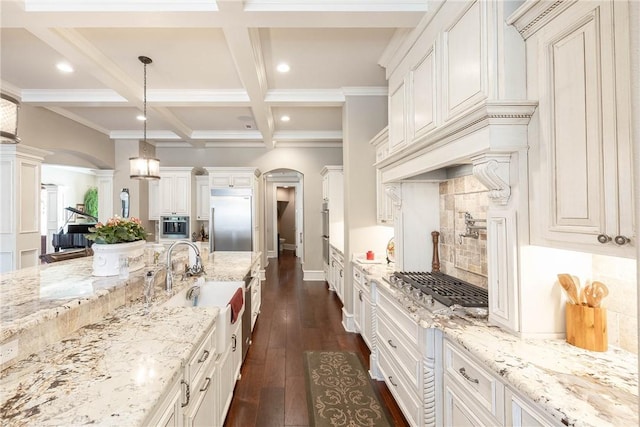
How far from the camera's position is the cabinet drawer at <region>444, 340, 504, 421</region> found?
1.20 meters

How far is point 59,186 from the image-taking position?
357 inches

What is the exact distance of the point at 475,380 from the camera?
4.40 feet

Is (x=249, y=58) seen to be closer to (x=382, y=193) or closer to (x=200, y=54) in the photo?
(x=200, y=54)

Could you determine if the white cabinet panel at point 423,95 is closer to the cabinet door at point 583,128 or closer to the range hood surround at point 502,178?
the range hood surround at point 502,178

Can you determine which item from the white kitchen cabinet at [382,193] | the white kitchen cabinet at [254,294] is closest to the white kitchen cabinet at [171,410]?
the white kitchen cabinet at [254,294]

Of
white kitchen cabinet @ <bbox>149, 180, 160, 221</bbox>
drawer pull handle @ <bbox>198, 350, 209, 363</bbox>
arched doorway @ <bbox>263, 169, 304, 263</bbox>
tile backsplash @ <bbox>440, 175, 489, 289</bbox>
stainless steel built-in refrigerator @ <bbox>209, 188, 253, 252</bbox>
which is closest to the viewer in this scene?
drawer pull handle @ <bbox>198, 350, 209, 363</bbox>

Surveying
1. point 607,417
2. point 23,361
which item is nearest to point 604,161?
point 607,417

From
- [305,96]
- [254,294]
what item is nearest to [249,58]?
[305,96]

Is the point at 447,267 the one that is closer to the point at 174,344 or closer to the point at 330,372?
the point at 330,372

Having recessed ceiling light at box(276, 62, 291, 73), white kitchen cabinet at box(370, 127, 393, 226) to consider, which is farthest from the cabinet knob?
recessed ceiling light at box(276, 62, 291, 73)

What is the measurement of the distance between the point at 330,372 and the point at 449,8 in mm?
2966

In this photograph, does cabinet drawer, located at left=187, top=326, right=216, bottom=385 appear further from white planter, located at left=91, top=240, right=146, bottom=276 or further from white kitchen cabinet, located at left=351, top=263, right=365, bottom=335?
white kitchen cabinet, located at left=351, top=263, right=365, bottom=335

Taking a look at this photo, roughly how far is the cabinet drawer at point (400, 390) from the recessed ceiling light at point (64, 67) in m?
4.37

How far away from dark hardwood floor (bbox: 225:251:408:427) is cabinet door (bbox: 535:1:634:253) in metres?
1.82
